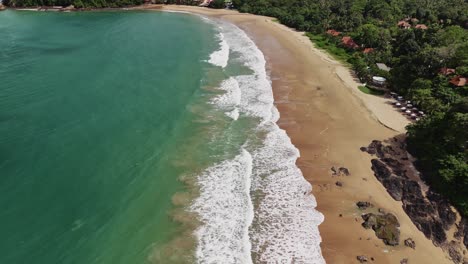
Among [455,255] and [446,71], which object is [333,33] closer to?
[446,71]

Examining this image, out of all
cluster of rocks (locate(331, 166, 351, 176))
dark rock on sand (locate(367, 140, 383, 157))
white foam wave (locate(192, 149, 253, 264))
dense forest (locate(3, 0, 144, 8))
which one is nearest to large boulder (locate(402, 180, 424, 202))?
dark rock on sand (locate(367, 140, 383, 157))

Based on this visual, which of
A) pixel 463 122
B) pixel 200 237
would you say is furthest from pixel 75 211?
pixel 463 122

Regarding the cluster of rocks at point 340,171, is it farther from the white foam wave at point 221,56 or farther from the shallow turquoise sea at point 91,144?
the white foam wave at point 221,56

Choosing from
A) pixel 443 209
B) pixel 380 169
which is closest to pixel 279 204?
pixel 380 169

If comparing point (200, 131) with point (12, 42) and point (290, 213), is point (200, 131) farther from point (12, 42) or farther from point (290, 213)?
point (12, 42)

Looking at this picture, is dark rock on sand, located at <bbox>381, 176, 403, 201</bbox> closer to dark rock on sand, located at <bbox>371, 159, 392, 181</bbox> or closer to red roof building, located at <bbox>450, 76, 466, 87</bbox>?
dark rock on sand, located at <bbox>371, 159, 392, 181</bbox>
